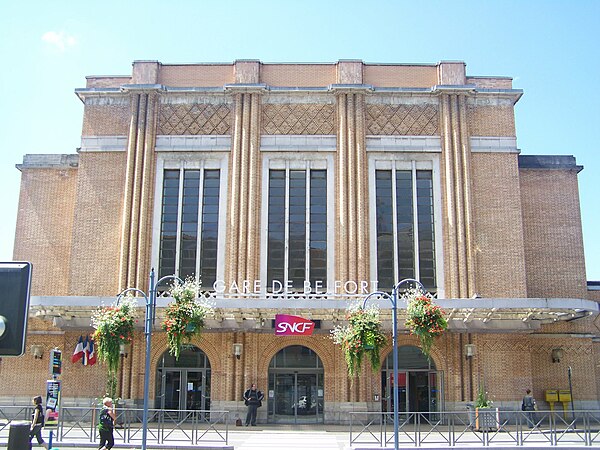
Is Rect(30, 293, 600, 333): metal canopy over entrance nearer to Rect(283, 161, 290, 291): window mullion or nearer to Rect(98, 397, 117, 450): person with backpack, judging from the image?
Rect(283, 161, 290, 291): window mullion

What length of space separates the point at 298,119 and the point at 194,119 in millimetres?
5088

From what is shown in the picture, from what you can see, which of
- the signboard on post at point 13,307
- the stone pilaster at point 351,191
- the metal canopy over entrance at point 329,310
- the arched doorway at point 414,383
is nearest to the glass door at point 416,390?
the arched doorway at point 414,383

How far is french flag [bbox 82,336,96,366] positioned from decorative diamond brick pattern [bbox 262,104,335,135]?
12683 millimetres

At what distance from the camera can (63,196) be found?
33844 mm

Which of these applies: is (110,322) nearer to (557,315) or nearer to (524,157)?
(557,315)

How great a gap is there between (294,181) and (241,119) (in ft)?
13.0

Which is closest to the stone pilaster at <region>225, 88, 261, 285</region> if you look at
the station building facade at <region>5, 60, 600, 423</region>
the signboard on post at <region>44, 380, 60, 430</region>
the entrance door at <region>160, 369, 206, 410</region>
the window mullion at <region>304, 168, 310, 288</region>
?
the station building facade at <region>5, 60, 600, 423</region>

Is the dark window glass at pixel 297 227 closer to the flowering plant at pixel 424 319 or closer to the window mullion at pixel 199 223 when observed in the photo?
the window mullion at pixel 199 223

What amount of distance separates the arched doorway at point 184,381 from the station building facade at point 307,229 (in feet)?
0.23

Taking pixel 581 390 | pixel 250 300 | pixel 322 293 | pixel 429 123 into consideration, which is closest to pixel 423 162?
pixel 429 123

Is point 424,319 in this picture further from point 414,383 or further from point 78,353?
point 78,353

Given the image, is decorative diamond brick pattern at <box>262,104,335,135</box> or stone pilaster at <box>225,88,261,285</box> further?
decorative diamond brick pattern at <box>262,104,335,135</box>

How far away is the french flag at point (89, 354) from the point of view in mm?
29188

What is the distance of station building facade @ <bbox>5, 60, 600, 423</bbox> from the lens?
29.3m
